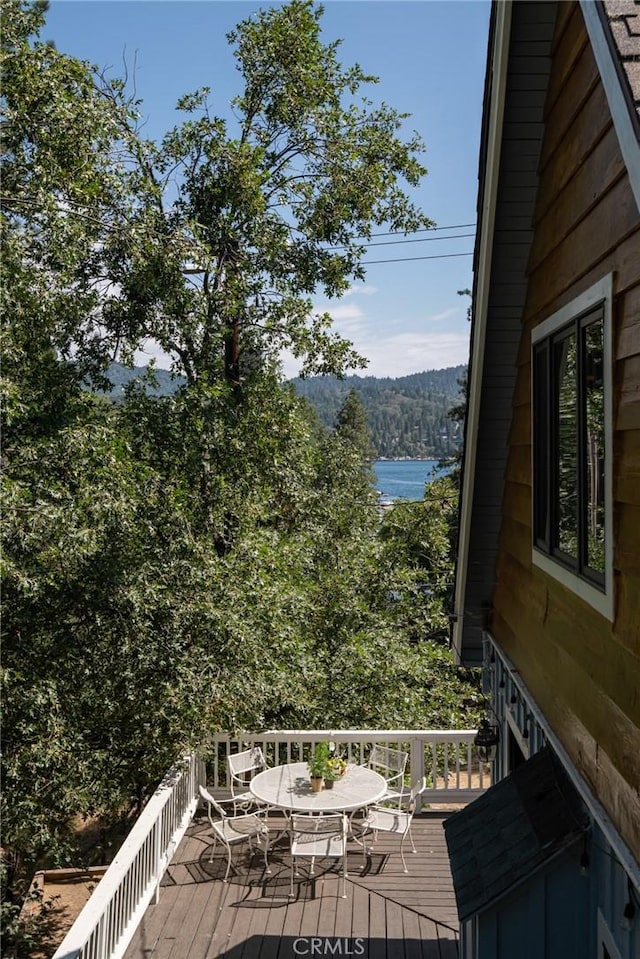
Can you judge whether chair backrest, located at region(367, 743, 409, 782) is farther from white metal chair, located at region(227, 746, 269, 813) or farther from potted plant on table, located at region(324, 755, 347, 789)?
white metal chair, located at region(227, 746, 269, 813)

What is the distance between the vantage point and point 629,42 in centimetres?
190

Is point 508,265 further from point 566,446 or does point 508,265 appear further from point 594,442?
point 594,442

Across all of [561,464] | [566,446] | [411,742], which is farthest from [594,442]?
[411,742]

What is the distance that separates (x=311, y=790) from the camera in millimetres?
7234

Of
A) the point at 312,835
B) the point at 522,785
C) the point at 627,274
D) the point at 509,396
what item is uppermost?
the point at 627,274

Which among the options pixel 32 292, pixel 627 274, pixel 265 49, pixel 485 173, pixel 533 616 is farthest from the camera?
pixel 265 49

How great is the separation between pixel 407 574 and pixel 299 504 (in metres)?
2.06

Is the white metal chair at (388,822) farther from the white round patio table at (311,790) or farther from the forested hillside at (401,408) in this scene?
the forested hillside at (401,408)

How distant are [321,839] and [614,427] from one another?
5.29 metres

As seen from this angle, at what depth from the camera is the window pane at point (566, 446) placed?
10.5 feet

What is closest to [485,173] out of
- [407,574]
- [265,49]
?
[407,574]

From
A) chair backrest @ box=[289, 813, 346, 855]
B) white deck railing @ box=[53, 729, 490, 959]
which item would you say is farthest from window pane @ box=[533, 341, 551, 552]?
chair backrest @ box=[289, 813, 346, 855]

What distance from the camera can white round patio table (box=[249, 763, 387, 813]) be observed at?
6.86 meters

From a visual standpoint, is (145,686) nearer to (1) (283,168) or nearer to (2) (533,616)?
(2) (533,616)
